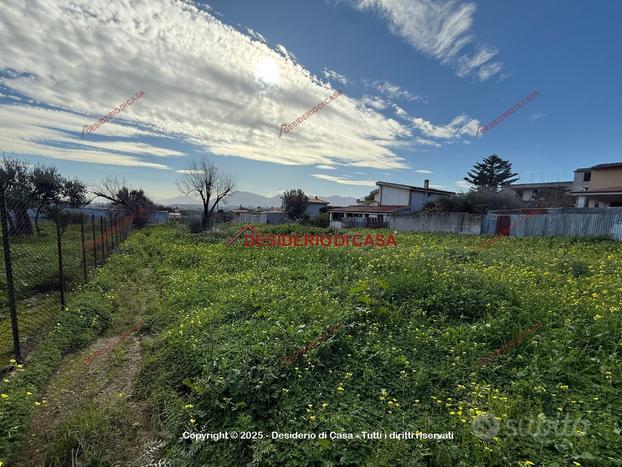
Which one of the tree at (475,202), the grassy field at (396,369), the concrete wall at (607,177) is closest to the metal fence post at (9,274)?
the grassy field at (396,369)

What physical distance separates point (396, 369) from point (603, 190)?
23.4 metres

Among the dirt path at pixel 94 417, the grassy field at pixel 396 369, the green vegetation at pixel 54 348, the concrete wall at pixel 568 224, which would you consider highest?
the concrete wall at pixel 568 224

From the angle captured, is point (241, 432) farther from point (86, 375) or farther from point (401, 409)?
point (86, 375)

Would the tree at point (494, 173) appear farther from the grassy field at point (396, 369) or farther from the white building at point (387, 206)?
the grassy field at point (396, 369)

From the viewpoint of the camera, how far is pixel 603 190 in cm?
1794

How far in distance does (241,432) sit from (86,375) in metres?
2.66

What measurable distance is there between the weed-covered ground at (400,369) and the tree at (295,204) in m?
29.3

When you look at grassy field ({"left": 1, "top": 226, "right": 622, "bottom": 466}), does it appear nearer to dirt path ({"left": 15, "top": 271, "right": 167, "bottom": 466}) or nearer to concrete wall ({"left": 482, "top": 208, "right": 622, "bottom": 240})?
dirt path ({"left": 15, "top": 271, "right": 167, "bottom": 466})

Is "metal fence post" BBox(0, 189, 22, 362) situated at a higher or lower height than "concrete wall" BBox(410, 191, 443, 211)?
lower

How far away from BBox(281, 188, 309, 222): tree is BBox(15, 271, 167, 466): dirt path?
3076 cm

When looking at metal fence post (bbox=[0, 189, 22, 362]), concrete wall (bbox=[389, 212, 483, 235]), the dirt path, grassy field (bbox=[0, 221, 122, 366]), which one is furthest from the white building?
metal fence post (bbox=[0, 189, 22, 362])

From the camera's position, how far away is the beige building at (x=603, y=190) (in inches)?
706

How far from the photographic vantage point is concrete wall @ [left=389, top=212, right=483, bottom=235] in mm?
16031

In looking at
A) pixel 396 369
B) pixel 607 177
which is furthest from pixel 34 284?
pixel 607 177
